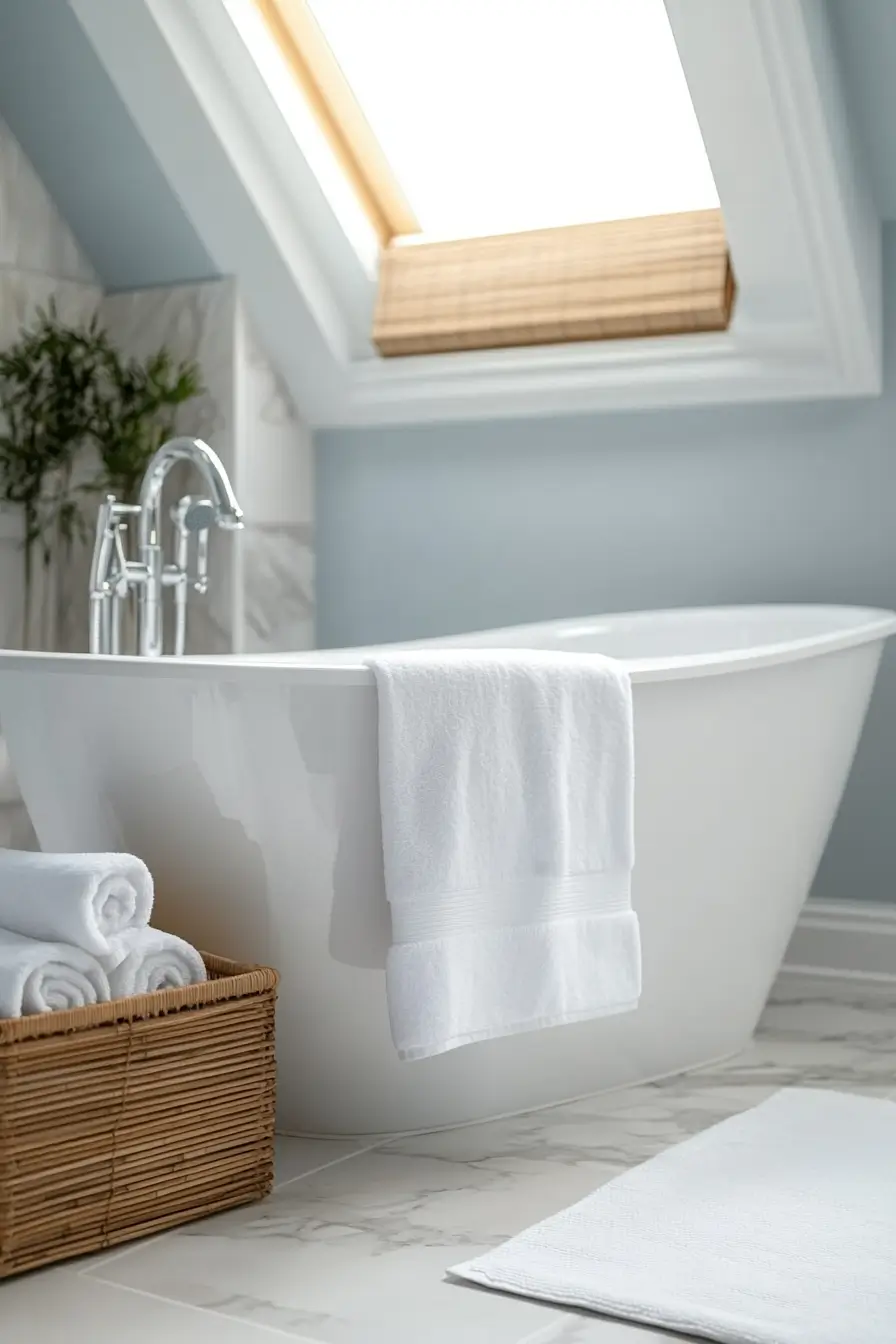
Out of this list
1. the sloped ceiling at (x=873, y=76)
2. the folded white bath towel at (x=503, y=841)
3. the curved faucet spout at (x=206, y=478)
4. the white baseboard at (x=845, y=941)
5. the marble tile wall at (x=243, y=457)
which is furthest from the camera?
the marble tile wall at (x=243, y=457)

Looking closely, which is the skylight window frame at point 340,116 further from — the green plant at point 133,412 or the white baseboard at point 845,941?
the white baseboard at point 845,941

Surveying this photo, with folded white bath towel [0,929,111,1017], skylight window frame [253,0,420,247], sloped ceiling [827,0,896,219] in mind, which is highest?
skylight window frame [253,0,420,247]

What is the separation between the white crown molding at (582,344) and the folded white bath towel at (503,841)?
3.94ft

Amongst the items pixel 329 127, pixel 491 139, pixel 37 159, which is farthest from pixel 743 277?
pixel 37 159

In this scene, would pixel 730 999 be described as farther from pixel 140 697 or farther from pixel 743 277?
pixel 743 277

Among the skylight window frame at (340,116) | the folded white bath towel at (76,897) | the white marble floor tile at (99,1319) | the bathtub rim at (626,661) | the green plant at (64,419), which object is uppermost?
the skylight window frame at (340,116)

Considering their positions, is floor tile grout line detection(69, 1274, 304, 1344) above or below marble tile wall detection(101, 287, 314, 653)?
below

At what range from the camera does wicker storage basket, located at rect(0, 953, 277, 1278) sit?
5.59 ft

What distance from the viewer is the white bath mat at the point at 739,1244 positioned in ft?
5.27

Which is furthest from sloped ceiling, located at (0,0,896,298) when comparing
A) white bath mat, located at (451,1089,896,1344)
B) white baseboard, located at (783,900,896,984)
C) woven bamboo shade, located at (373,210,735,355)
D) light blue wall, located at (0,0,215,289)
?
white bath mat, located at (451,1089,896,1344)

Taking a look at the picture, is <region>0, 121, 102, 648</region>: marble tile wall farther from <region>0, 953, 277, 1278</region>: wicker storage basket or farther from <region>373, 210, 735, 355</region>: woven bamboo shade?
<region>0, 953, 277, 1278</region>: wicker storage basket

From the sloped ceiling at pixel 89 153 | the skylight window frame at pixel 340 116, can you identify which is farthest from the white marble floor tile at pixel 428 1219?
the sloped ceiling at pixel 89 153

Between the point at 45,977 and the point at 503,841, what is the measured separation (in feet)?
1.89

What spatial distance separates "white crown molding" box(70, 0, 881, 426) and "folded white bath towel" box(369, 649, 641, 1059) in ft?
3.94
